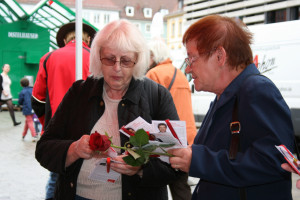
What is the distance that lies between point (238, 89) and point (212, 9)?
34596 mm

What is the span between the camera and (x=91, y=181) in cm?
230

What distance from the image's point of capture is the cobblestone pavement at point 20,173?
5.55 meters

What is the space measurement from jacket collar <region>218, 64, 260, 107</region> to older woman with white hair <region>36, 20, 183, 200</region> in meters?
0.59

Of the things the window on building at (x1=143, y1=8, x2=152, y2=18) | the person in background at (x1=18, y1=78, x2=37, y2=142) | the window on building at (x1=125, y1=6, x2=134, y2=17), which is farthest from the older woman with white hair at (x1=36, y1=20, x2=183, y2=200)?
the window on building at (x1=143, y1=8, x2=152, y2=18)

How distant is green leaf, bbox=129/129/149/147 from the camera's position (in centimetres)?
183

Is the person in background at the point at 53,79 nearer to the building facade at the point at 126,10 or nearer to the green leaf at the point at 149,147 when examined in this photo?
the green leaf at the point at 149,147

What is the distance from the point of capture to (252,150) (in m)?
1.66

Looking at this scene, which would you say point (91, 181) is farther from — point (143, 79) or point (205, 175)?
point (205, 175)

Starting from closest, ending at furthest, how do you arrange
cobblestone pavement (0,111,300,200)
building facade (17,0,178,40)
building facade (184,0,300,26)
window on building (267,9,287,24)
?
cobblestone pavement (0,111,300,200)
building facade (184,0,300,26)
window on building (267,9,287,24)
building facade (17,0,178,40)

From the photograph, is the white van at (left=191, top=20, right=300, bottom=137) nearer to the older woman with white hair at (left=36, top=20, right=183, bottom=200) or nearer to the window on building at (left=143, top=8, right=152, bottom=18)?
the older woman with white hair at (left=36, top=20, right=183, bottom=200)

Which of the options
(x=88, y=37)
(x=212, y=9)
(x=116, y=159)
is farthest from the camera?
(x=212, y=9)

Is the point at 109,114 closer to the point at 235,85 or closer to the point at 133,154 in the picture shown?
the point at 133,154

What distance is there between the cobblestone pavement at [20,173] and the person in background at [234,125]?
12.4 ft

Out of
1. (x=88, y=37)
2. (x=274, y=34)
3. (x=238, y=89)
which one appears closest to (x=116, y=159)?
(x=238, y=89)
